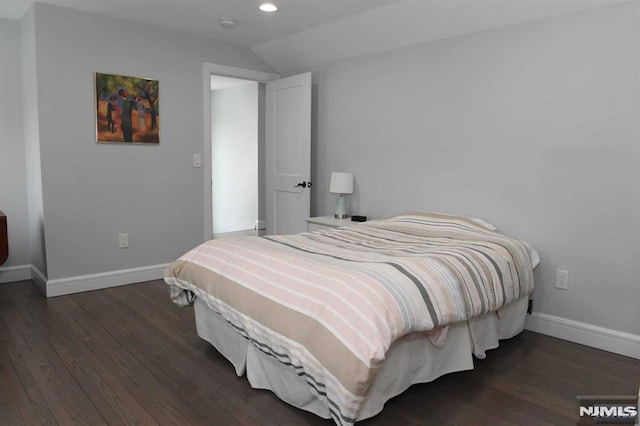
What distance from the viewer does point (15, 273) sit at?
13.8ft

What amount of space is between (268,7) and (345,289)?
2.58 meters

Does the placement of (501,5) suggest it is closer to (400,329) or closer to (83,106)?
(400,329)

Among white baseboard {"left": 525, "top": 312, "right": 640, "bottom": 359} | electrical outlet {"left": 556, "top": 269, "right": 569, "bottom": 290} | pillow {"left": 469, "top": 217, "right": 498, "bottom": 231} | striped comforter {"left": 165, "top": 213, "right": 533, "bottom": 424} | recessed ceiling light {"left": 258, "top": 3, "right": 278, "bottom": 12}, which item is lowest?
white baseboard {"left": 525, "top": 312, "right": 640, "bottom": 359}

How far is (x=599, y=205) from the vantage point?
2.83 meters

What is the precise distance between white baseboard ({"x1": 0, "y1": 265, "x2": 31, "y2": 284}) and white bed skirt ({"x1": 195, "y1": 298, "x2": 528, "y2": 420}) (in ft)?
8.23

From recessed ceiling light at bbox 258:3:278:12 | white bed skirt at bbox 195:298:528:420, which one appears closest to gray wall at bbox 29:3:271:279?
recessed ceiling light at bbox 258:3:278:12

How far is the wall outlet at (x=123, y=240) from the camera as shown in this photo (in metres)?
4.09

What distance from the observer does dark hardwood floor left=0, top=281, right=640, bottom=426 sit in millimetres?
2045

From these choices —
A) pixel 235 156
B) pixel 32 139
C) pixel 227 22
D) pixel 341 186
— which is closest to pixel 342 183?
pixel 341 186

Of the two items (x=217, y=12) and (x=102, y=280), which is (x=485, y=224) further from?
(x=102, y=280)

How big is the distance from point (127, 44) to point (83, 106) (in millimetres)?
691

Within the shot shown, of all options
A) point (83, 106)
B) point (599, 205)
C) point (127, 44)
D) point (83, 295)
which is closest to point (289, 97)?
point (127, 44)

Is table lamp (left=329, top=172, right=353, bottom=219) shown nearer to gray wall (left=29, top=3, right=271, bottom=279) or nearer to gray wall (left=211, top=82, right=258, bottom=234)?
gray wall (left=29, top=3, right=271, bottom=279)

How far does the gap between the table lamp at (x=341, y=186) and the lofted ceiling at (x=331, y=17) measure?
116 centimetres
